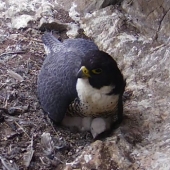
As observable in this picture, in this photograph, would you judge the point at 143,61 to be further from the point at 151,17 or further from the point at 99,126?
the point at 99,126

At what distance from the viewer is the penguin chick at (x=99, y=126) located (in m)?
3.84

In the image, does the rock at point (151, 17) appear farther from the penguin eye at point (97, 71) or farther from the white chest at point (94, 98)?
the penguin eye at point (97, 71)

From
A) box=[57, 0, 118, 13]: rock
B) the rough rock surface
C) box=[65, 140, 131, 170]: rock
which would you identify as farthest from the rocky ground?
box=[57, 0, 118, 13]: rock

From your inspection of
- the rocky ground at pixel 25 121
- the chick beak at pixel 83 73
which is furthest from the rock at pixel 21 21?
the chick beak at pixel 83 73

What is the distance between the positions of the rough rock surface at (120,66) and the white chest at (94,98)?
Answer: 0.81 ft

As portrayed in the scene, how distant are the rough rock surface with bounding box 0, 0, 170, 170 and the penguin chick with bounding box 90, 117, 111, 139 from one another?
0.09 m

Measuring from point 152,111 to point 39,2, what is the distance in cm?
244

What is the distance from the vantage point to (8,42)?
495 cm

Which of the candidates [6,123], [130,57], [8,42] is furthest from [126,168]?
[8,42]

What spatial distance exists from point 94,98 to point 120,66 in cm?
107

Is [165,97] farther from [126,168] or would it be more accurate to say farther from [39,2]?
[39,2]

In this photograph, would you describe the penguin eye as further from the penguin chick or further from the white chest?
the penguin chick

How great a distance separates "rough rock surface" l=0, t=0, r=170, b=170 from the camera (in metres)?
3.31

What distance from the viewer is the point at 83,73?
3455mm
